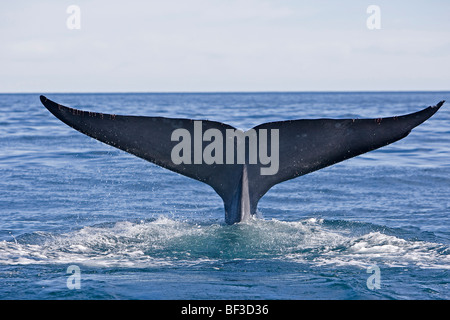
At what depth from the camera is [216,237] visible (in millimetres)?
7453

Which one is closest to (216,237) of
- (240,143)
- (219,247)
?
(219,247)

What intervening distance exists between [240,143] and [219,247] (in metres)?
1.28

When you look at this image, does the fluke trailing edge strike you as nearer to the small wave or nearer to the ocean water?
the small wave

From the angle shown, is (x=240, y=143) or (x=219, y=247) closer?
(x=240, y=143)

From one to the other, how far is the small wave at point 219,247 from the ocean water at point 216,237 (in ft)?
0.07

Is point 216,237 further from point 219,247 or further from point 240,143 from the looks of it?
point 240,143

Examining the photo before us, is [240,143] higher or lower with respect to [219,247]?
higher

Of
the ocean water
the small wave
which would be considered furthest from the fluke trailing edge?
the ocean water

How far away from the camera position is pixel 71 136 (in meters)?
23.4

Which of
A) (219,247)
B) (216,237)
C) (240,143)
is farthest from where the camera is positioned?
(216,237)

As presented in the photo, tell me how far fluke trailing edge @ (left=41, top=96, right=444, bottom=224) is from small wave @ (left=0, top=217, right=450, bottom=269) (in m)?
0.40

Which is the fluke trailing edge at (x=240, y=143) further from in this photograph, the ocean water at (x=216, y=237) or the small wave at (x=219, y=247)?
the ocean water at (x=216, y=237)
